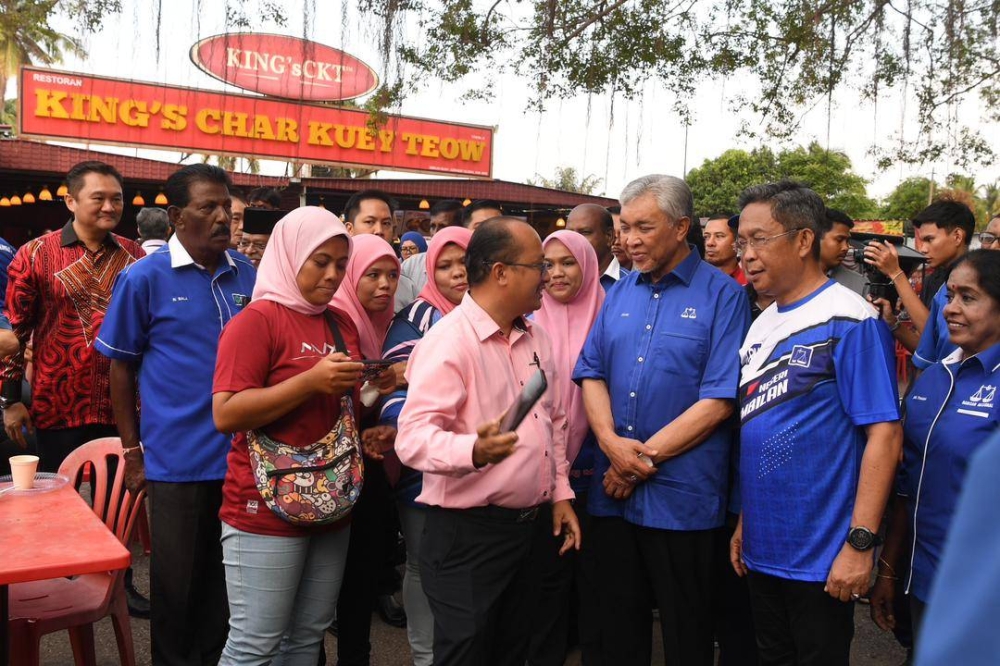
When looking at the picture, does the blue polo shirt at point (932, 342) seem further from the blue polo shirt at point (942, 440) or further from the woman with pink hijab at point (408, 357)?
the woman with pink hijab at point (408, 357)

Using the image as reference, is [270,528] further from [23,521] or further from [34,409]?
[34,409]

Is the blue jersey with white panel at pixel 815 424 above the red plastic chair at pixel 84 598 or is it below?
above

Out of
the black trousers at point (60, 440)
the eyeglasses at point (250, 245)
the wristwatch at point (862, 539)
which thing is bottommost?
the black trousers at point (60, 440)

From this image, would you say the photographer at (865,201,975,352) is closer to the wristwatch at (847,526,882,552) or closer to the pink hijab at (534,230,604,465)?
the pink hijab at (534,230,604,465)

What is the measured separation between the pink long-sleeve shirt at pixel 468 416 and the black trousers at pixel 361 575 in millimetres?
902

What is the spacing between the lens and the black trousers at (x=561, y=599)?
123 inches

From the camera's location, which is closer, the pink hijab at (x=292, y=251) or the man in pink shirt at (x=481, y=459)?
the man in pink shirt at (x=481, y=459)

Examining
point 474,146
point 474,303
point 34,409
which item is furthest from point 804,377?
point 474,146

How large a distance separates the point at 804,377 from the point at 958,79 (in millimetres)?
3702

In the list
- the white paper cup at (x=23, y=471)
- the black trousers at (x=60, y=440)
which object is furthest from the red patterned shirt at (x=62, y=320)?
the white paper cup at (x=23, y=471)

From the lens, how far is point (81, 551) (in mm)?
2229

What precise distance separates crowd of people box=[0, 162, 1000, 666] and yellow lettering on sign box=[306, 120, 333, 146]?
1308 cm

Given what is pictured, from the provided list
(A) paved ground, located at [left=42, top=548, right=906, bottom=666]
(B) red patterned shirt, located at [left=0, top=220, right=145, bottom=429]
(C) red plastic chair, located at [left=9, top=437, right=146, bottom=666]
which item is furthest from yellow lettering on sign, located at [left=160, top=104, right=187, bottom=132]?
(C) red plastic chair, located at [left=9, top=437, right=146, bottom=666]

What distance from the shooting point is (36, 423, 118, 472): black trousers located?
405 centimetres
